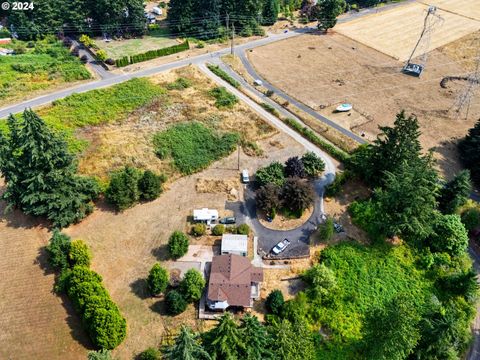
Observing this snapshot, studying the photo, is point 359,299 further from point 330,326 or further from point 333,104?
point 333,104

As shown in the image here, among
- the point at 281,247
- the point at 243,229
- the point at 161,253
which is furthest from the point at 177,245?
the point at 281,247

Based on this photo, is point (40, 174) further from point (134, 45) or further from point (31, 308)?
point (134, 45)

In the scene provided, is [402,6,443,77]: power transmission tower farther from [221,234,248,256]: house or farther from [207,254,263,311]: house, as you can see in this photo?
[207,254,263,311]: house

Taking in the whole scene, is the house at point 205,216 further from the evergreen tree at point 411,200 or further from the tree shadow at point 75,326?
the evergreen tree at point 411,200

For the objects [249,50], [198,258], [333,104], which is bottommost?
[198,258]

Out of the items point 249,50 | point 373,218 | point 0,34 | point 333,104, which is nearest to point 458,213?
point 373,218

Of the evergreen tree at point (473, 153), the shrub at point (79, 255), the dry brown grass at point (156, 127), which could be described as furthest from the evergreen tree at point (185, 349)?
the evergreen tree at point (473, 153)

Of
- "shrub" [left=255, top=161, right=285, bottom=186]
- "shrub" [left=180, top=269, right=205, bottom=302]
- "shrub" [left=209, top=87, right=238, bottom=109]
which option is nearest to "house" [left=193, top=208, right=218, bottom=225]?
"shrub" [left=255, top=161, right=285, bottom=186]
